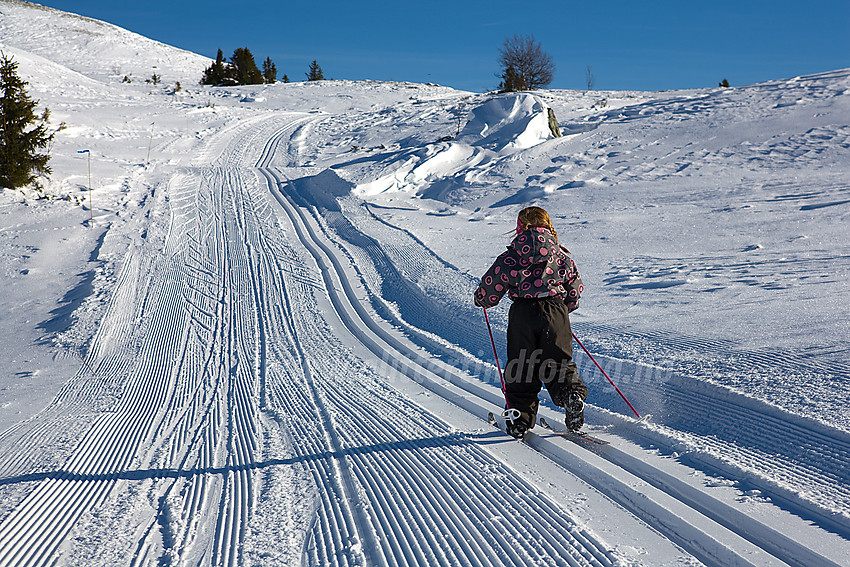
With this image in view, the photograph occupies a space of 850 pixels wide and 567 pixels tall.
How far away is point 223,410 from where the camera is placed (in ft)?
16.2

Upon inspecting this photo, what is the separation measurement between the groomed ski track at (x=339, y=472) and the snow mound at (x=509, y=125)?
11.8 meters

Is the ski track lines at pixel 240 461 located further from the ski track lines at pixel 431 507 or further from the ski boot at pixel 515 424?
the ski boot at pixel 515 424

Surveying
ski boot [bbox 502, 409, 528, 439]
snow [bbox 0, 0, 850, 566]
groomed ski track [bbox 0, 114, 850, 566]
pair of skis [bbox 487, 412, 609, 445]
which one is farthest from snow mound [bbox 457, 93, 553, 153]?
ski boot [bbox 502, 409, 528, 439]

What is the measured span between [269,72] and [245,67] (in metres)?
Result: 5.00

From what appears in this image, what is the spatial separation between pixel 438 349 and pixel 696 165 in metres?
9.92

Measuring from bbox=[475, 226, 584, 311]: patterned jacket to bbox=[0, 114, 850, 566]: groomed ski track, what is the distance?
99 centimetres

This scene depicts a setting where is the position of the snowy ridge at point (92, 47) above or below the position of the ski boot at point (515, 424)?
above

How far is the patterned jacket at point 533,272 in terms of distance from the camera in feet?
12.3

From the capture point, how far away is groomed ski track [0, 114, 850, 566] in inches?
106

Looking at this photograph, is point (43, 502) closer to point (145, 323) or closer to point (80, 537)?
point (80, 537)

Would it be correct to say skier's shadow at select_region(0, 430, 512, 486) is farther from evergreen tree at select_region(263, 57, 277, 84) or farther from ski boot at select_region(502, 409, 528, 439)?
evergreen tree at select_region(263, 57, 277, 84)

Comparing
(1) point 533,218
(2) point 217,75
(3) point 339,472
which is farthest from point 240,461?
(2) point 217,75

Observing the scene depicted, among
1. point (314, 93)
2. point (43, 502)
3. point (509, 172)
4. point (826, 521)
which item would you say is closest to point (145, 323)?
point (43, 502)

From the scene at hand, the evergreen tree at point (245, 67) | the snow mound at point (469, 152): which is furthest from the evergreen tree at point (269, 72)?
the snow mound at point (469, 152)
